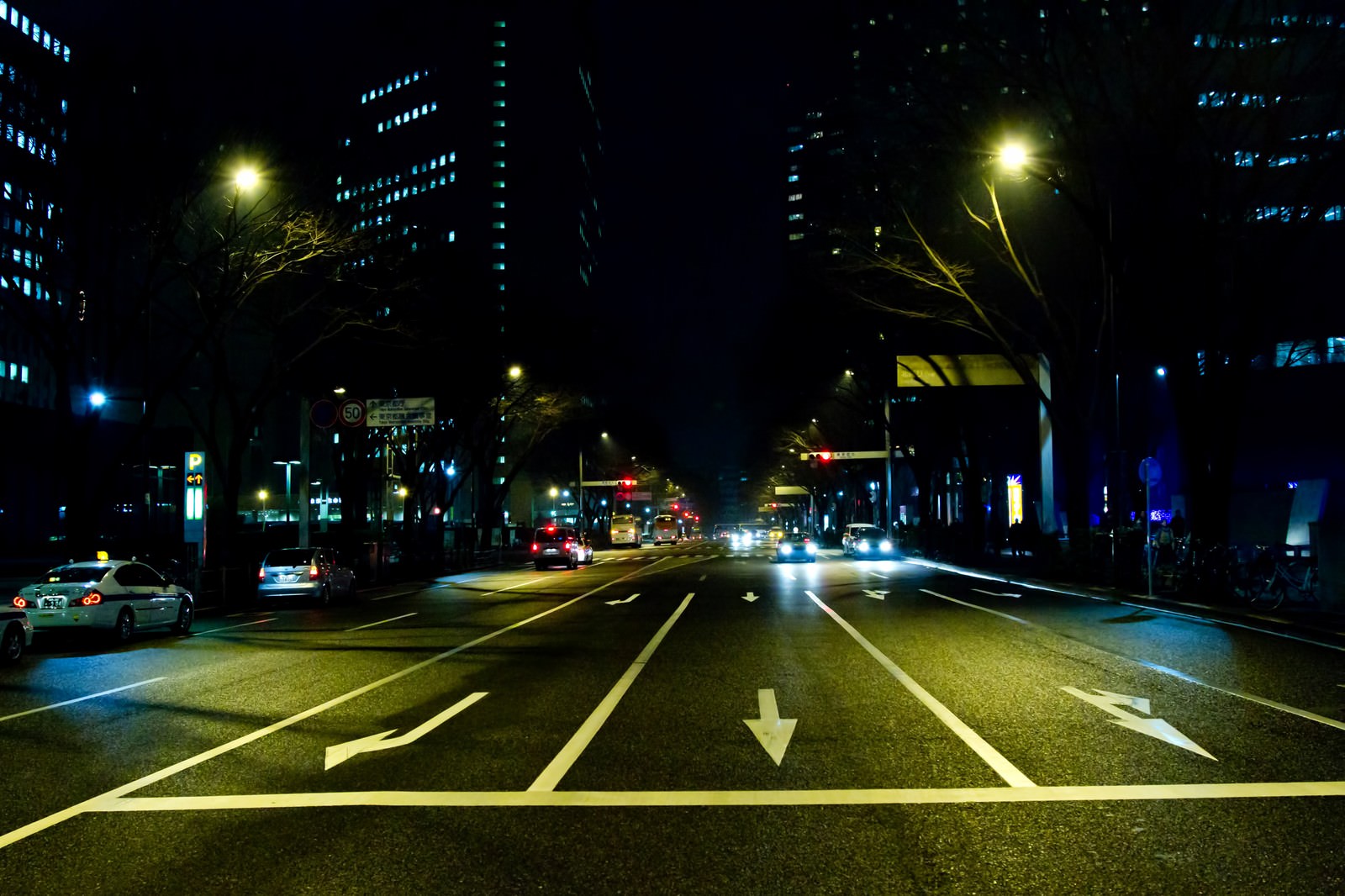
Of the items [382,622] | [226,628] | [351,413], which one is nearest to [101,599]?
[226,628]

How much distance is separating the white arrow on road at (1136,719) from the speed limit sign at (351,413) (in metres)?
27.8

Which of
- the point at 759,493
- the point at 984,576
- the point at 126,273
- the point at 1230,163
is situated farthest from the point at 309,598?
the point at 759,493

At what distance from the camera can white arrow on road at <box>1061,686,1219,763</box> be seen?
822 cm

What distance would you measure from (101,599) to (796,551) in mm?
38625

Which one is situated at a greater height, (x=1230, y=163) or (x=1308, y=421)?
(x=1230, y=163)

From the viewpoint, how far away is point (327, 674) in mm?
13164

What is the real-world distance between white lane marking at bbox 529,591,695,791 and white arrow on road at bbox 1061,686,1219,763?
182 inches

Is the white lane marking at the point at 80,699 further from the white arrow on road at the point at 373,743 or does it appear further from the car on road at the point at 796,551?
the car on road at the point at 796,551

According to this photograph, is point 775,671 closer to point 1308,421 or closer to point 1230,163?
point 1230,163

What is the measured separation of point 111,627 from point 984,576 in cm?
2762

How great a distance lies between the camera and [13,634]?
15.3 meters

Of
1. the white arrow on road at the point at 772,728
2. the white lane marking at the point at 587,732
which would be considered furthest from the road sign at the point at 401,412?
the white arrow on road at the point at 772,728

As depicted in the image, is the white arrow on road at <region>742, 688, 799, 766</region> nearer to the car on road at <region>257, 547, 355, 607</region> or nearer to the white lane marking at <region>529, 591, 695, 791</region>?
the white lane marking at <region>529, 591, 695, 791</region>

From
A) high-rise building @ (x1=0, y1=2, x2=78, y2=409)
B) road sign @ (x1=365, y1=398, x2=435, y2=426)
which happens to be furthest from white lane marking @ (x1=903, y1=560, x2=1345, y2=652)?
high-rise building @ (x1=0, y1=2, x2=78, y2=409)
